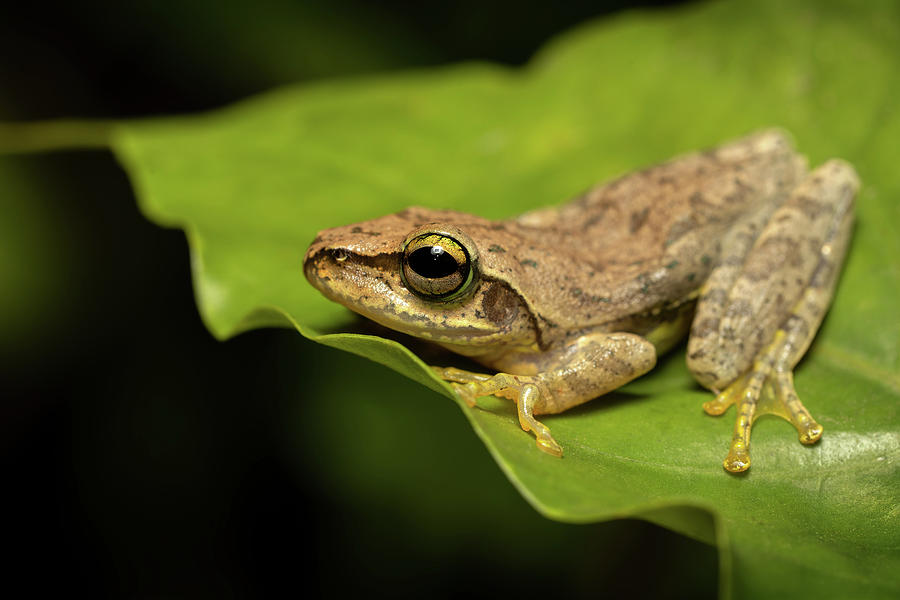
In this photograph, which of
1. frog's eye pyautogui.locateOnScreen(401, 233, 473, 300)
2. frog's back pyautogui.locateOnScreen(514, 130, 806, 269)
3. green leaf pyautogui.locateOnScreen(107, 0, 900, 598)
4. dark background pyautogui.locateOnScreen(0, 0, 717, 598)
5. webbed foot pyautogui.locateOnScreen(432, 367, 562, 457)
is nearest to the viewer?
green leaf pyautogui.locateOnScreen(107, 0, 900, 598)

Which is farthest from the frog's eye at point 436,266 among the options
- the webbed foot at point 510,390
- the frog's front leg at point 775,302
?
the frog's front leg at point 775,302

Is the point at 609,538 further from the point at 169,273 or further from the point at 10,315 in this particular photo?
the point at 10,315

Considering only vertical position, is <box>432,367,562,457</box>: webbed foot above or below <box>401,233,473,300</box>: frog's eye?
below

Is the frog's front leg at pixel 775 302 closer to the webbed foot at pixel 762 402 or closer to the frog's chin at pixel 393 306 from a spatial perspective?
the webbed foot at pixel 762 402

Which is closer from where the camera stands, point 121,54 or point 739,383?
point 739,383

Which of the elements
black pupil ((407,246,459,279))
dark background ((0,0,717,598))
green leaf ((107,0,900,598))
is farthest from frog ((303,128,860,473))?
dark background ((0,0,717,598))

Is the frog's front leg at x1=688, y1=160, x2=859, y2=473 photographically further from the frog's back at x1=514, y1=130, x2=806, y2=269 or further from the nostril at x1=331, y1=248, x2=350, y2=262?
the nostril at x1=331, y1=248, x2=350, y2=262

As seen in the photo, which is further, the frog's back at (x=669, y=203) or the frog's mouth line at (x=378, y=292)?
the frog's back at (x=669, y=203)

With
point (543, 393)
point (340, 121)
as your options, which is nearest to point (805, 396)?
point (543, 393)
